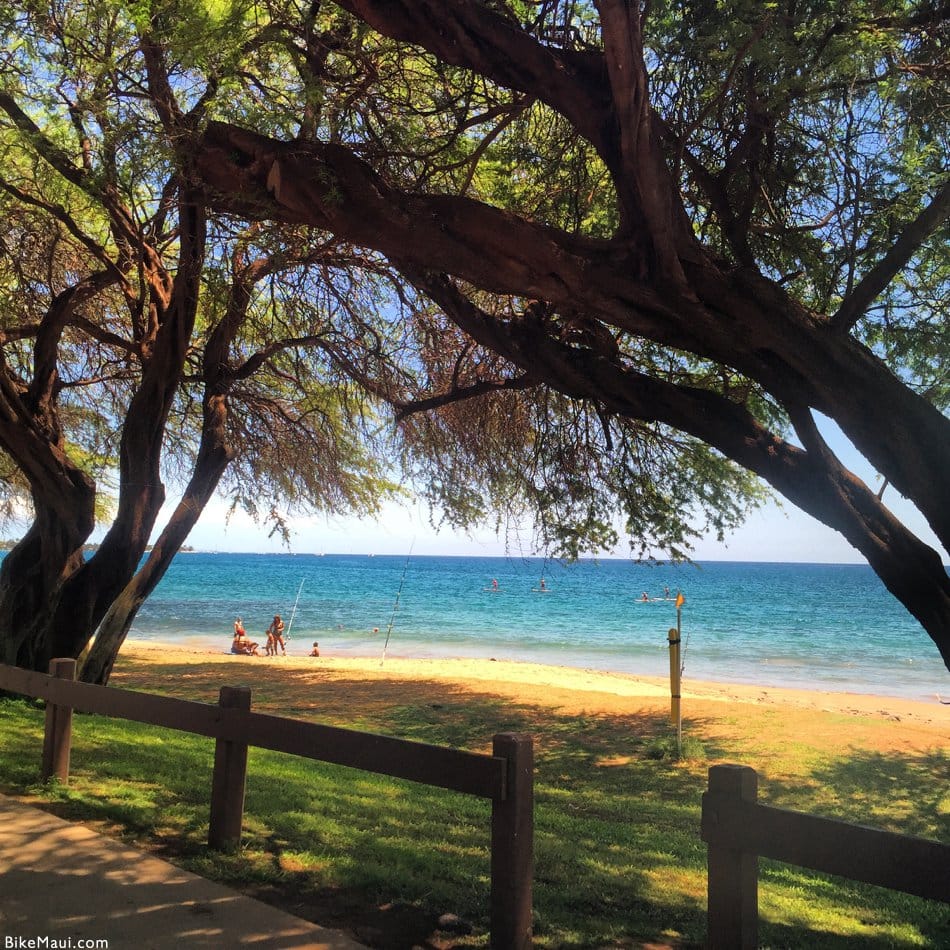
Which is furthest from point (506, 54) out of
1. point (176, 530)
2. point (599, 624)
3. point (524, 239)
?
point (599, 624)

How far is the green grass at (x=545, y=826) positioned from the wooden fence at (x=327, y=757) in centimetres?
25

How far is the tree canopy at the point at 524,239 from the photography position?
540cm

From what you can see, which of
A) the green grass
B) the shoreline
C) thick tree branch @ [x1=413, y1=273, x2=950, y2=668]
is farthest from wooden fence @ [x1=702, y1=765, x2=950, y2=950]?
the shoreline

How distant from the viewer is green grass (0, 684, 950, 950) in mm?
4629

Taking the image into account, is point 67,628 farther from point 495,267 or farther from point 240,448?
point 495,267

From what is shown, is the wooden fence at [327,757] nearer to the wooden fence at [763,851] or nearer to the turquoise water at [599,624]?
the wooden fence at [763,851]

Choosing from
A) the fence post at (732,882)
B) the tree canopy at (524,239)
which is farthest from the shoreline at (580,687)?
the fence post at (732,882)

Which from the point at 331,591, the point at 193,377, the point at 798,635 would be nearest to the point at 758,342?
the point at 193,377

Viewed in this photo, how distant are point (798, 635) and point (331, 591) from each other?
4298cm

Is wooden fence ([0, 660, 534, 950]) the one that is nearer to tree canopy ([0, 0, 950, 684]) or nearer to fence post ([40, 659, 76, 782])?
fence post ([40, 659, 76, 782])

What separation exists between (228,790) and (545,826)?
283 cm

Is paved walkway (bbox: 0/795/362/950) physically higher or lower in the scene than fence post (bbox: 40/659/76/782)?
lower

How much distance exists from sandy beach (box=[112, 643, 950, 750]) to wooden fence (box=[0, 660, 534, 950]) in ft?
31.0

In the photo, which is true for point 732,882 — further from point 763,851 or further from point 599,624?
point 599,624
